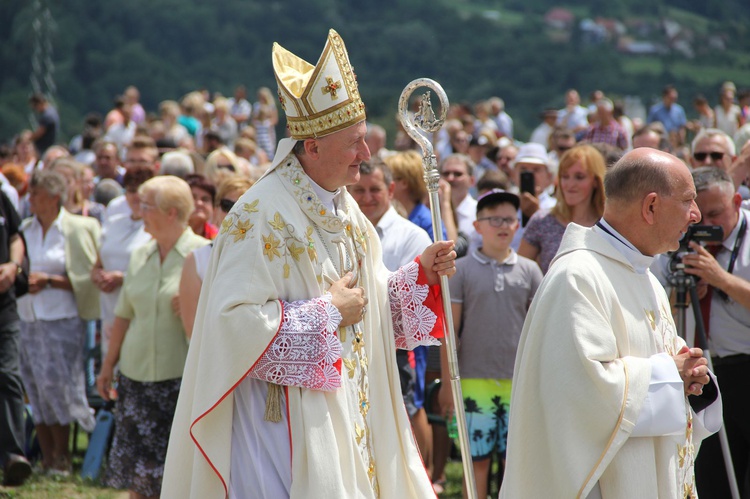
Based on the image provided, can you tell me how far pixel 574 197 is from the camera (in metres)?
6.71

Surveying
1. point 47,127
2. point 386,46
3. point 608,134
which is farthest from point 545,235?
point 386,46

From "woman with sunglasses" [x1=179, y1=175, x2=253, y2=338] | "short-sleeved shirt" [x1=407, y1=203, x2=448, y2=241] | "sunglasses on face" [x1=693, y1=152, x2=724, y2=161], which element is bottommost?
"woman with sunglasses" [x1=179, y1=175, x2=253, y2=338]

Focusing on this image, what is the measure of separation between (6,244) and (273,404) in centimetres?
386

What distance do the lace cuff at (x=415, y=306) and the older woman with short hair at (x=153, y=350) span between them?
235 centimetres

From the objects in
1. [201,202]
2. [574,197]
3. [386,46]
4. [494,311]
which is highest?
[386,46]

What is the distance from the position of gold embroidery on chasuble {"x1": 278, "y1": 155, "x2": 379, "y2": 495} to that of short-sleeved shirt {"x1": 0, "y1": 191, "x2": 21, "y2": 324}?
11.7 feet

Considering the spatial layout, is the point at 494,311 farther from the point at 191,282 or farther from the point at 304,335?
the point at 304,335

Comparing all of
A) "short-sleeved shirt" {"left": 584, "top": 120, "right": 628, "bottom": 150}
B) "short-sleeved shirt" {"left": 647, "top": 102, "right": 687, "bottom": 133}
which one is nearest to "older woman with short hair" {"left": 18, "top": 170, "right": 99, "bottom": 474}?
"short-sleeved shirt" {"left": 584, "top": 120, "right": 628, "bottom": 150}

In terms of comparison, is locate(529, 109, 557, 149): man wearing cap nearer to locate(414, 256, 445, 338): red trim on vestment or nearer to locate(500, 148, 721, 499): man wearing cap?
locate(414, 256, 445, 338): red trim on vestment

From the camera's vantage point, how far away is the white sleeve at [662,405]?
384 cm

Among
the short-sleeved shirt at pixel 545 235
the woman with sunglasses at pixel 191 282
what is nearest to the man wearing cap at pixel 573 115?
the short-sleeved shirt at pixel 545 235

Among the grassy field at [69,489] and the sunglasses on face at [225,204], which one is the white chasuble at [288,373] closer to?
the sunglasses on face at [225,204]

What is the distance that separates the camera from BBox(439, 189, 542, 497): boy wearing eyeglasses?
21.7 ft

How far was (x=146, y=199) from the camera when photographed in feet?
21.8
